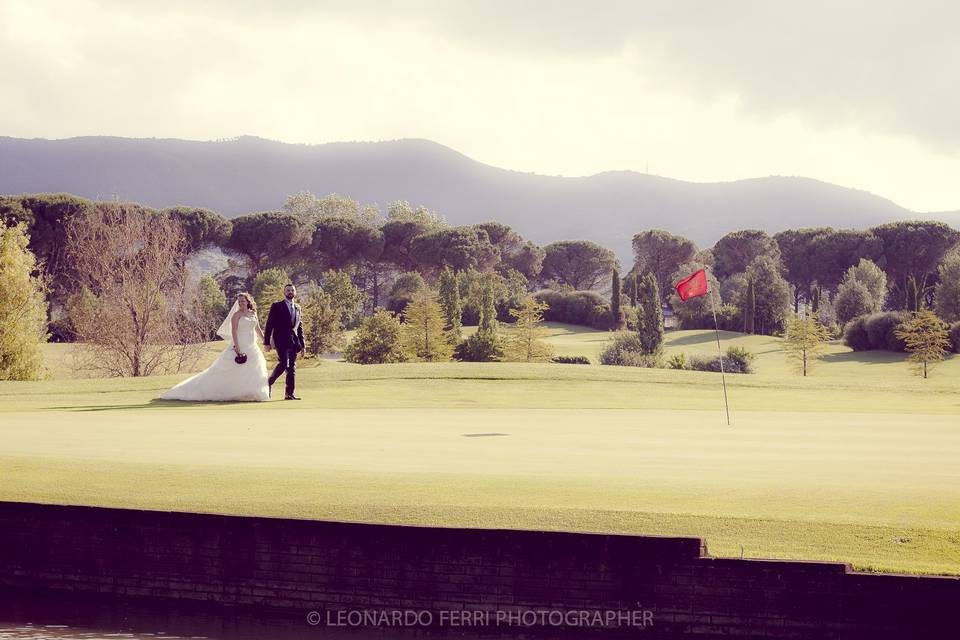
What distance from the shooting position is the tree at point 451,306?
53438mm

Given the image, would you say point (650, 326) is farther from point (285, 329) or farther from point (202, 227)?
point (202, 227)

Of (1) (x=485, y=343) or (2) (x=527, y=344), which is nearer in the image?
(2) (x=527, y=344)

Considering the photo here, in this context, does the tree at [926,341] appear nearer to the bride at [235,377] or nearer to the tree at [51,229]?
the bride at [235,377]

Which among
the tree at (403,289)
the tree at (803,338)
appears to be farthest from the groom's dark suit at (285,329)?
the tree at (403,289)

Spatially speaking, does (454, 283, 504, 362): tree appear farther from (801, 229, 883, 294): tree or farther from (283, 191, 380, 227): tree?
(283, 191, 380, 227): tree

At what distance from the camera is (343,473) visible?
1002 centimetres

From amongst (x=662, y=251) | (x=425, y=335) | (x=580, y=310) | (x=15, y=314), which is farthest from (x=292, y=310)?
(x=662, y=251)

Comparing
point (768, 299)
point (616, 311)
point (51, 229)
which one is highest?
point (51, 229)

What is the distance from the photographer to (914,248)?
9188 cm

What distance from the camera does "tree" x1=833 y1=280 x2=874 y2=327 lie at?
73.2 meters

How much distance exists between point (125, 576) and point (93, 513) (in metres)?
0.56

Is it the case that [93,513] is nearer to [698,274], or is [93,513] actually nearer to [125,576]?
[125,576]

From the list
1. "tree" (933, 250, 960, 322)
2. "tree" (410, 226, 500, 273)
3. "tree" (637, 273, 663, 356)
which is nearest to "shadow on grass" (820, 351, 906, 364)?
"tree" (933, 250, 960, 322)

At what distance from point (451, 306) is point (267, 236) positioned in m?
30.6
